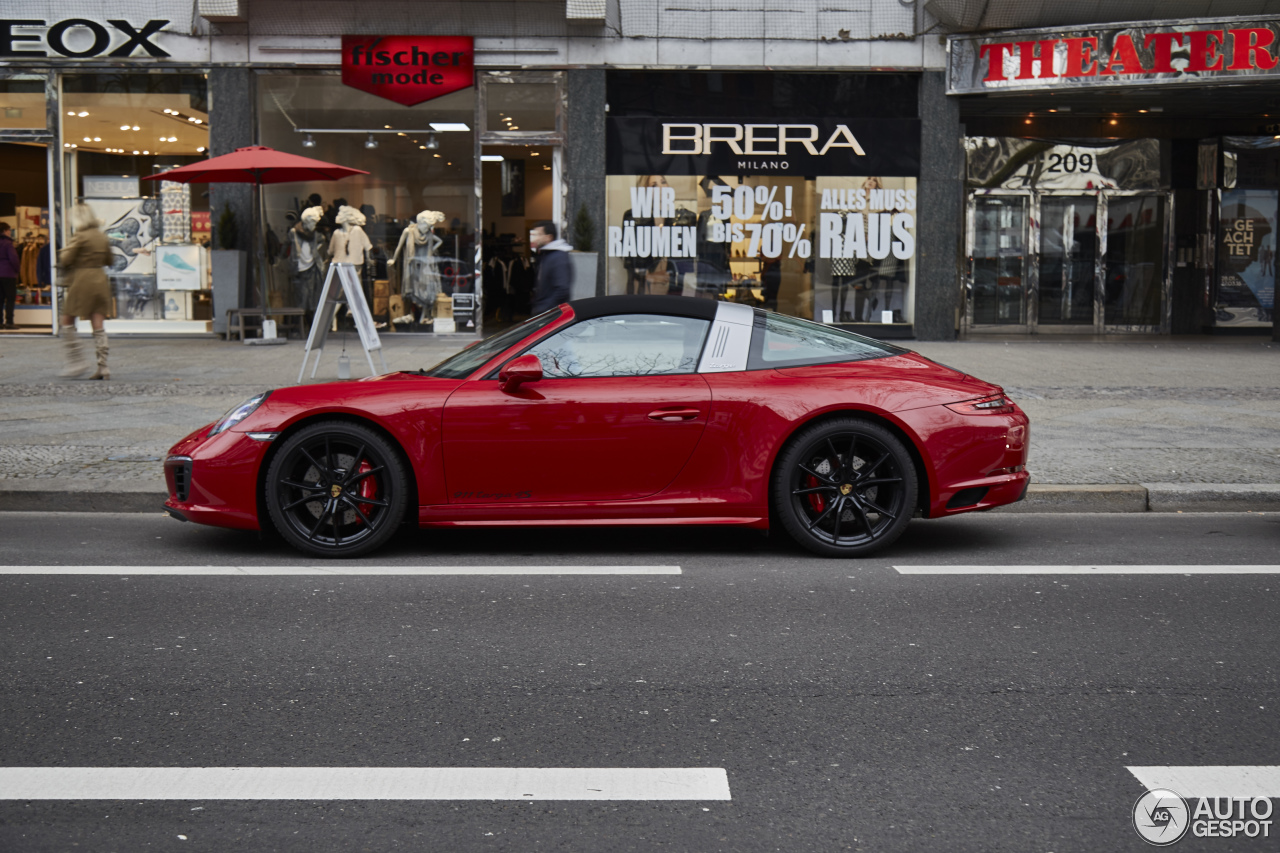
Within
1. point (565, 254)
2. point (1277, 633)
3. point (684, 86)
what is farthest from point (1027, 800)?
point (684, 86)

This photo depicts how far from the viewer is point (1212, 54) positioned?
17.2 meters

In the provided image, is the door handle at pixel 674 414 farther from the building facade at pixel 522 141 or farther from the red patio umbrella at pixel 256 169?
the building facade at pixel 522 141

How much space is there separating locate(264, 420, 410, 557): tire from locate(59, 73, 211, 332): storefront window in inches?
555

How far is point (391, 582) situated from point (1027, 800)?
3.12m

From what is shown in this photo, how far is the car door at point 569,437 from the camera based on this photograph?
589 centimetres

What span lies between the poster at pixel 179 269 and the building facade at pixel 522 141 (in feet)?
0.11

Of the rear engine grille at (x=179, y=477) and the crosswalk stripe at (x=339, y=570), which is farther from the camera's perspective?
the rear engine grille at (x=179, y=477)

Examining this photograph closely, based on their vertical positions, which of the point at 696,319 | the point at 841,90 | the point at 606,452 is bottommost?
the point at 606,452

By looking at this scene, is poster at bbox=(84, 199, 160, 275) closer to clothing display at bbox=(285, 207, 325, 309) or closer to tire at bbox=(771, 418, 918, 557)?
clothing display at bbox=(285, 207, 325, 309)

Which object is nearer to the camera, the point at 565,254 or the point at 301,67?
the point at 565,254

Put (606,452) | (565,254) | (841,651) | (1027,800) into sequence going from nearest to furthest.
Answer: (1027,800)
(841,651)
(606,452)
(565,254)

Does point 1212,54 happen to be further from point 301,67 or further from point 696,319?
point 696,319

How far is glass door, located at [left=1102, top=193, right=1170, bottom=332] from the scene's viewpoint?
22.1 metres

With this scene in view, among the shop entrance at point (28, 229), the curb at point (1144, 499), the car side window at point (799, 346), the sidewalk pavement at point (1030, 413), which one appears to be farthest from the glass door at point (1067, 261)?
the car side window at point (799, 346)
